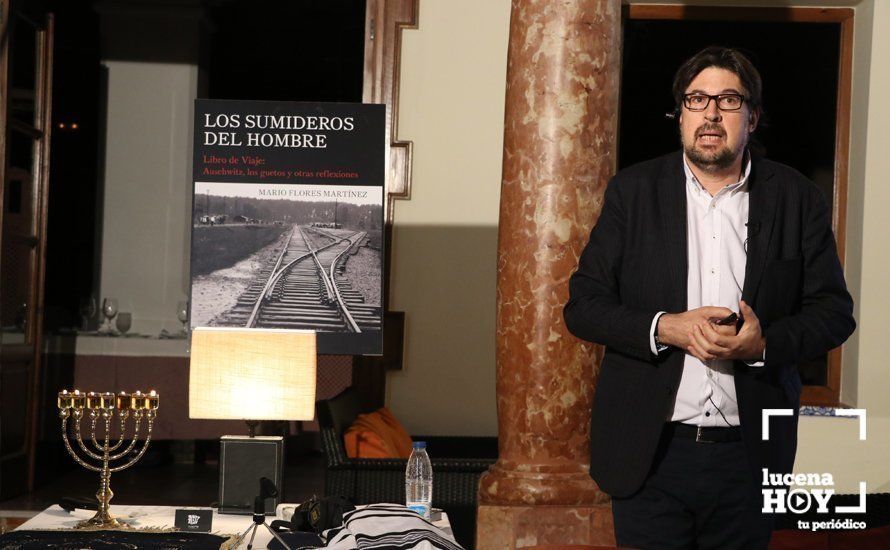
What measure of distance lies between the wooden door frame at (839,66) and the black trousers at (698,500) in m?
4.18

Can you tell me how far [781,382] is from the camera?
2.28m

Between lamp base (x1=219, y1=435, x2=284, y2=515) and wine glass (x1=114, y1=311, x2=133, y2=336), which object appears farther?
wine glass (x1=114, y1=311, x2=133, y2=336)

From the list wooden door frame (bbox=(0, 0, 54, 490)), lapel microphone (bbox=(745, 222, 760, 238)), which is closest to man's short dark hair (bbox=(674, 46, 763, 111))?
lapel microphone (bbox=(745, 222, 760, 238))

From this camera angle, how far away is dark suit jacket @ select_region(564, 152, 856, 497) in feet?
7.33

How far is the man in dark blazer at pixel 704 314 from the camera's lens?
2.22 m

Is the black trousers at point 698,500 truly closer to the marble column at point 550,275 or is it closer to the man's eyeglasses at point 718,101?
the man's eyeglasses at point 718,101

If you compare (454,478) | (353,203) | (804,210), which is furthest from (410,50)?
(804,210)

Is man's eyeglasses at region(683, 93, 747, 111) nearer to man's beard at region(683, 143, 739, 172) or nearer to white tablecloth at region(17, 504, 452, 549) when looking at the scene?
man's beard at region(683, 143, 739, 172)

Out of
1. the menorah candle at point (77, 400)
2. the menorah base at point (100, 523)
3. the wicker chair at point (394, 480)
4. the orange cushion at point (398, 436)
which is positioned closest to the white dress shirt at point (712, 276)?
the menorah base at point (100, 523)

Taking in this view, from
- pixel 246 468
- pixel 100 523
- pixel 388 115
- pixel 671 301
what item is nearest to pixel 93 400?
pixel 100 523

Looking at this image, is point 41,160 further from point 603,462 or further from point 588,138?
point 603,462

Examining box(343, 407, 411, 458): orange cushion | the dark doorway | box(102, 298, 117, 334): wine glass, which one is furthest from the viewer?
the dark doorway

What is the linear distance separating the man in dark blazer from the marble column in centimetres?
109

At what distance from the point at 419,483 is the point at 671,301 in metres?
1.24
